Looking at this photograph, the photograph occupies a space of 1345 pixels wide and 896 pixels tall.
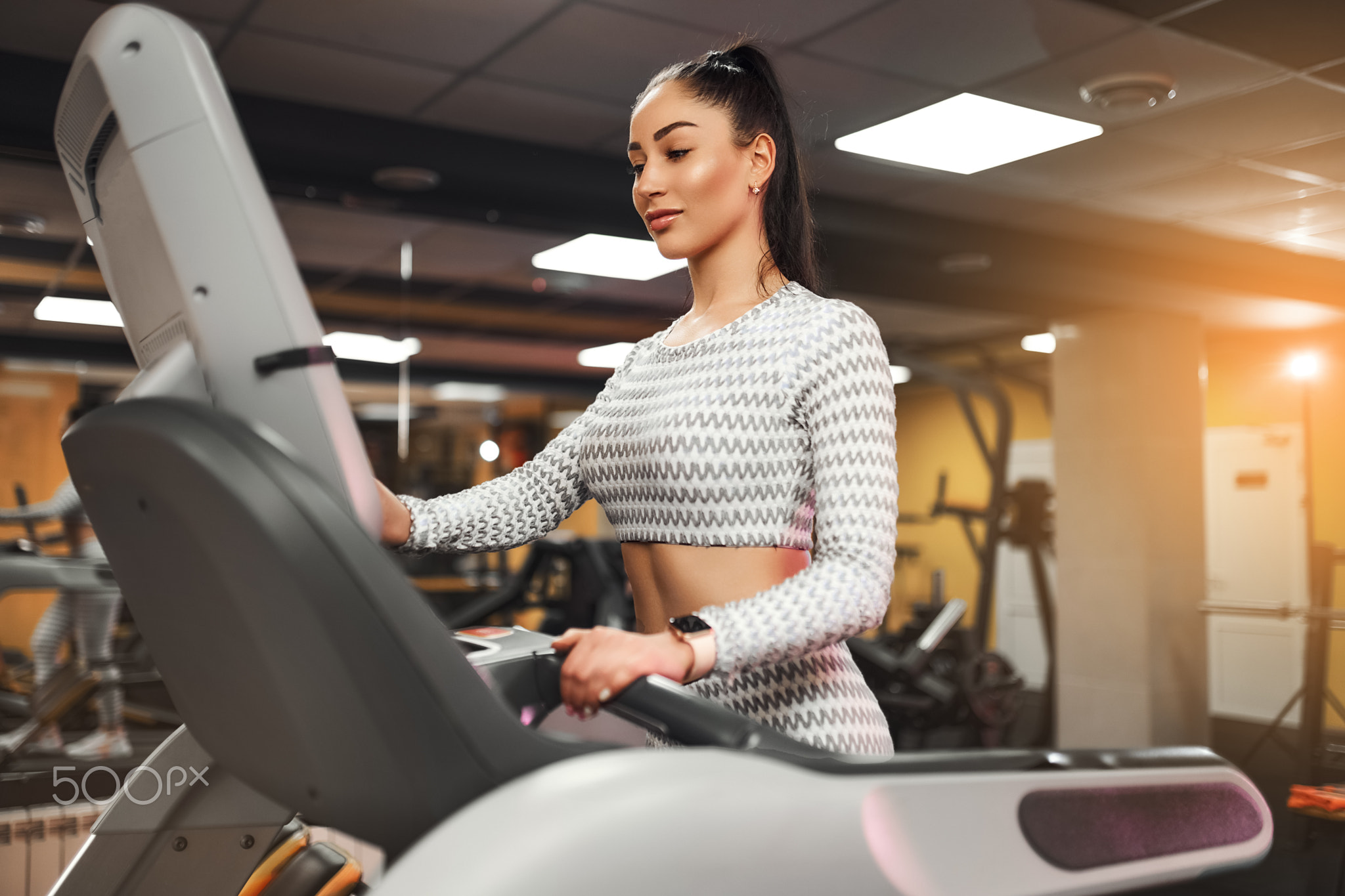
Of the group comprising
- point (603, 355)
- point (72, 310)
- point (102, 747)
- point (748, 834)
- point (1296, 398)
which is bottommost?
point (102, 747)

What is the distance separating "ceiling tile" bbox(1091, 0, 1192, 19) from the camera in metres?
3.01

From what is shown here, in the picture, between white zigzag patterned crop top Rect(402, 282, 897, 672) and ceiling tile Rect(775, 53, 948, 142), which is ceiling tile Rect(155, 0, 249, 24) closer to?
ceiling tile Rect(775, 53, 948, 142)

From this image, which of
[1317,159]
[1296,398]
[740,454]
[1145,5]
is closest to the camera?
[740,454]

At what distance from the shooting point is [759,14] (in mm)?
3102

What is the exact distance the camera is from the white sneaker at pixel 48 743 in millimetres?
4320

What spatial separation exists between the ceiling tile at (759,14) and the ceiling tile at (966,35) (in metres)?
0.08

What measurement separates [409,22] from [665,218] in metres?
2.50

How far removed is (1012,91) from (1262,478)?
491 centimetres

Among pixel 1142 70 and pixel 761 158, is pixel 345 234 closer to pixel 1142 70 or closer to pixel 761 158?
pixel 1142 70

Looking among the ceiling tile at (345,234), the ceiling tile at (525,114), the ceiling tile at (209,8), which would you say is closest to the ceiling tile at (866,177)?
the ceiling tile at (525,114)

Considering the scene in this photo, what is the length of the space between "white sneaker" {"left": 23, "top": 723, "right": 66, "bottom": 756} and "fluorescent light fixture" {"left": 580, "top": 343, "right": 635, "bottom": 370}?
4660 mm

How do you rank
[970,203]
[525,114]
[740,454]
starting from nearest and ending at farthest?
[740,454] < [525,114] < [970,203]

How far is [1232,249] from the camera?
18.9 feet

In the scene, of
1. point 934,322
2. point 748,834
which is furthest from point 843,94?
point 934,322
